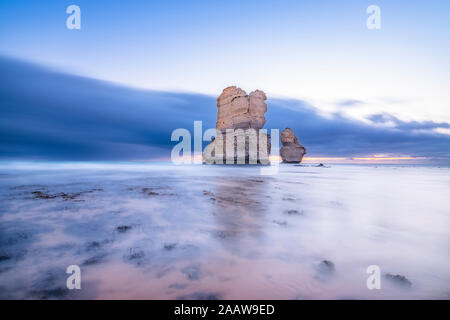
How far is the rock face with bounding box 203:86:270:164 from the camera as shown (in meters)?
52.2

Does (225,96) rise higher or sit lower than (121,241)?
higher

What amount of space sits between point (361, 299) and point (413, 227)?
364 cm

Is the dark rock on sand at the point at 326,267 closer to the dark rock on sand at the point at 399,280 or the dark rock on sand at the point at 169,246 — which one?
the dark rock on sand at the point at 399,280

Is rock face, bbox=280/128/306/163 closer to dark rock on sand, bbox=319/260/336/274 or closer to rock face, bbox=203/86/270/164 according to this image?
rock face, bbox=203/86/270/164

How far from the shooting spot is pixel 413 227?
164 inches

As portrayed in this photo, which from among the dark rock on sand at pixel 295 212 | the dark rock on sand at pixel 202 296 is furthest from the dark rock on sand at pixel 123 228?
the dark rock on sand at pixel 295 212

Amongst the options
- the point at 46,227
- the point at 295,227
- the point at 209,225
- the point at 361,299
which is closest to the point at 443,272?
the point at 361,299

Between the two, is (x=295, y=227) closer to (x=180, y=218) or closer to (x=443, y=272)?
(x=443, y=272)

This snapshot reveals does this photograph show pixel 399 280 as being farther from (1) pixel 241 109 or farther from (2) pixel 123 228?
(1) pixel 241 109

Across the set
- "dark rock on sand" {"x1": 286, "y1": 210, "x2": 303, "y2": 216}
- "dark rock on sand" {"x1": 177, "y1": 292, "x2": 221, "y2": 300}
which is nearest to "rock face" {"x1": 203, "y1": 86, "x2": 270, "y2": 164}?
"dark rock on sand" {"x1": 286, "y1": 210, "x2": 303, "y2": 216}

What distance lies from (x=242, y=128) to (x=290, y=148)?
1009 inches

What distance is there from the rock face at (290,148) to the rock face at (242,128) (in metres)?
14.7

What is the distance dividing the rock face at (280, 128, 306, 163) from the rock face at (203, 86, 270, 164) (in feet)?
48.3
